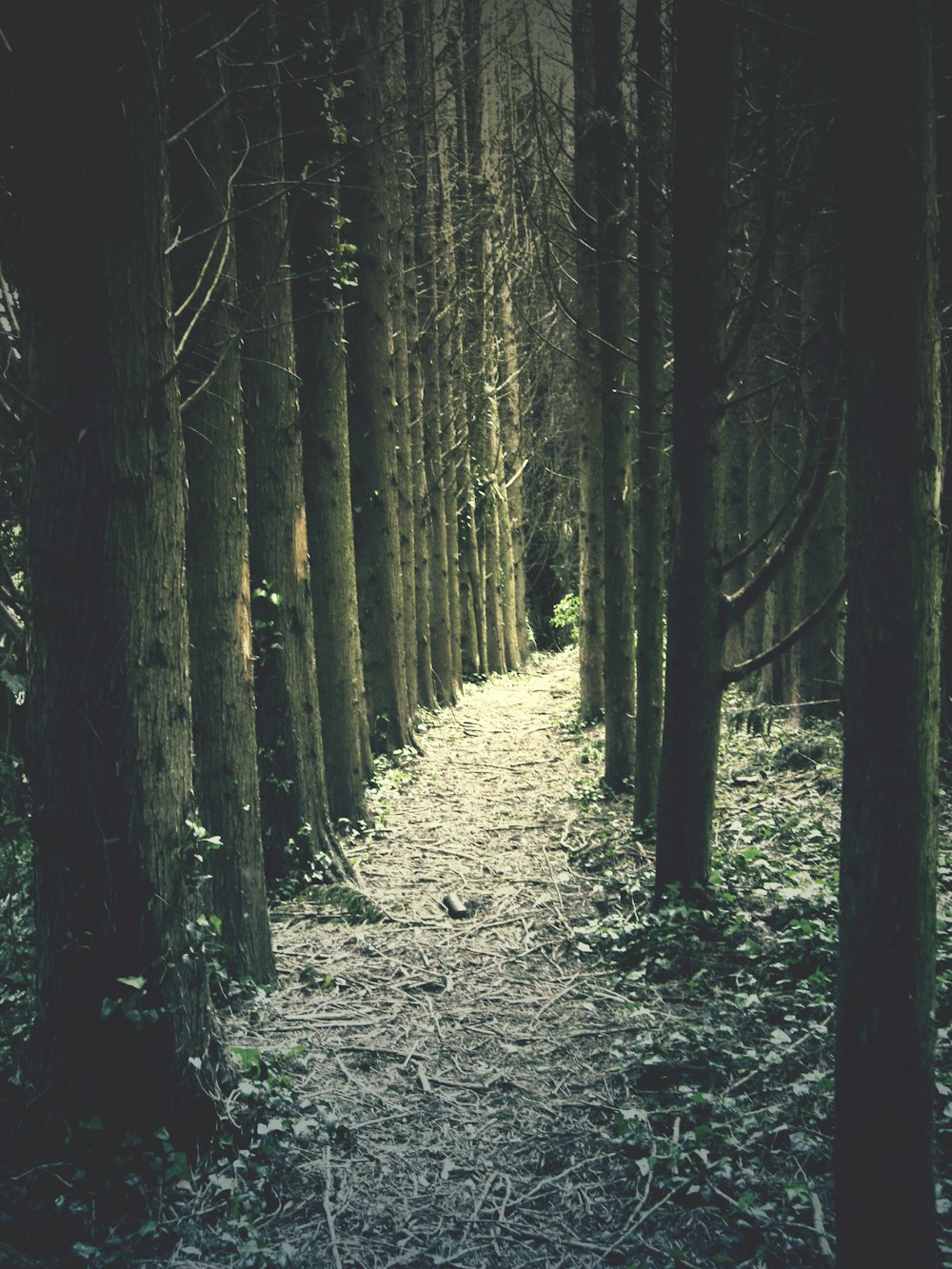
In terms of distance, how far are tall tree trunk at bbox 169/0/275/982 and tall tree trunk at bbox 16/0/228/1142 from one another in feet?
5.55

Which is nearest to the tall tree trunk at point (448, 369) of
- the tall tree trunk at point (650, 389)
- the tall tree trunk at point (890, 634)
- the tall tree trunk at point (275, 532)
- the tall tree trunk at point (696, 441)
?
the tall tree trunk at point (650, 389)

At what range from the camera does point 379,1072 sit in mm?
4246

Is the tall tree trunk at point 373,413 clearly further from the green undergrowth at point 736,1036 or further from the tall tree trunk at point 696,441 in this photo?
the tall tree trunk at point 696,441

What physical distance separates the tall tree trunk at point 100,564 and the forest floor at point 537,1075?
59 centimetres

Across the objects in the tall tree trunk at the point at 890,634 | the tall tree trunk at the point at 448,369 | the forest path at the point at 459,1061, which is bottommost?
the forest path at the point at 459,1061

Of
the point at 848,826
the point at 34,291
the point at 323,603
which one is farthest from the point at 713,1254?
the point at 323,603

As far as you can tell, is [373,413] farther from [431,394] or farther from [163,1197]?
[163,1197]

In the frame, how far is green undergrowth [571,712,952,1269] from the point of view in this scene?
3002mm

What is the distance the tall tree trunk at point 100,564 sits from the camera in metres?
3.14

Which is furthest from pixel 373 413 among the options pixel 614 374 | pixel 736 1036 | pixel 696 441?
pixel 736 1036

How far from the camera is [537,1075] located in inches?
163

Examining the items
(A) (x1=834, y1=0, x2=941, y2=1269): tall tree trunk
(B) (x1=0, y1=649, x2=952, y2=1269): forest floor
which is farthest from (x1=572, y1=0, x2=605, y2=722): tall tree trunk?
(A) (x1=834, y1=0, x2=941, y2=1269): tall tree trunk

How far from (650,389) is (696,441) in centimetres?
184

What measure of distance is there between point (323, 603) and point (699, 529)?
386 cm
